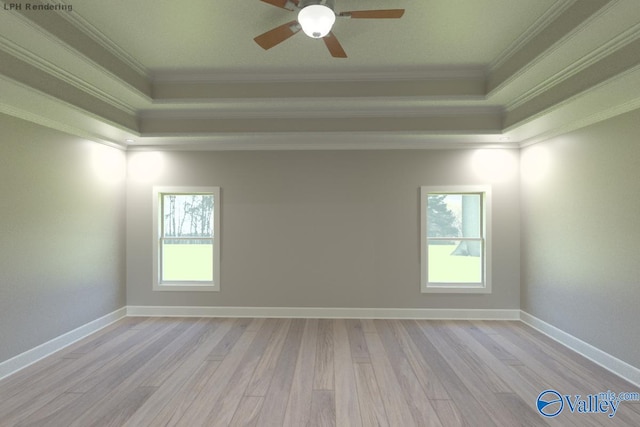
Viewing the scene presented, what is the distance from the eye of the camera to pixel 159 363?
3.11 meters

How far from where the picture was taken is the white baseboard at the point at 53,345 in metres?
2.88

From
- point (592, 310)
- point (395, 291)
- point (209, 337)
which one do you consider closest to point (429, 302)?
point (395, 291)

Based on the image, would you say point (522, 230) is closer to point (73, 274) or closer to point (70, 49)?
point (70, 49)

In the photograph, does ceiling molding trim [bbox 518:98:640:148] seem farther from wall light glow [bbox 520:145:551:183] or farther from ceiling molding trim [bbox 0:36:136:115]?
ceiling molding trim [bbox 0:36:136:115]

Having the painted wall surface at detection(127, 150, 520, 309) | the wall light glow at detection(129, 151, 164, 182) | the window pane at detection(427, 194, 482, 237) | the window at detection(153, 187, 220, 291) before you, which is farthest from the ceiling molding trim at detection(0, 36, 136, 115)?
the window pane at detection(427, 194, 482, 237)

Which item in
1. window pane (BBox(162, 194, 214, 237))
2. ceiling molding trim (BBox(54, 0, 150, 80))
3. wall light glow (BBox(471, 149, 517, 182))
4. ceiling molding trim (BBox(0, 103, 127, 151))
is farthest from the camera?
window pane (BBox(162, 194, 214, 237))

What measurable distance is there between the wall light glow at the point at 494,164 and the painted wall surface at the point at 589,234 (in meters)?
0.21

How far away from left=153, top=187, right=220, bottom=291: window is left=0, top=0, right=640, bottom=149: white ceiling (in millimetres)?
797

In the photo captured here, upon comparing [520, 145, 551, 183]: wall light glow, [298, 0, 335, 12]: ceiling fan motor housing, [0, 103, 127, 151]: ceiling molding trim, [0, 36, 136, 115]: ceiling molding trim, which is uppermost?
[298, 0, 335, 12]: ceiling fan motor housing

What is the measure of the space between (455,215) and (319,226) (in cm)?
199

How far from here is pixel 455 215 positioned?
15.0ft

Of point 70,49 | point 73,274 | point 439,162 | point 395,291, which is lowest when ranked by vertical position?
point 395,291

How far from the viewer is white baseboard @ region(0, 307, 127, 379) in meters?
2.88

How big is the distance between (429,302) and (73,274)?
451 cm
